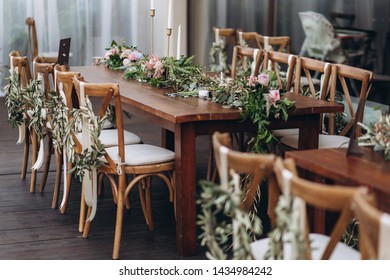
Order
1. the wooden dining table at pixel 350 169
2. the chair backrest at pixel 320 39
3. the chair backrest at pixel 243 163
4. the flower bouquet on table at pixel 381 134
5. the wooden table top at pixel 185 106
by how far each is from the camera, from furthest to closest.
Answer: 1. the chair backrest at pixel 320 39
2. the wooden table top at pixel 185 106
3. the flower bouquet on table at pixel 381 134
4. the wooden dining table at pixel 350 169
5. the chair backrest at pixel 243 163

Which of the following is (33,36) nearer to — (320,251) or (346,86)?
(346,86)

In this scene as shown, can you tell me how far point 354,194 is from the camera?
2031 mm

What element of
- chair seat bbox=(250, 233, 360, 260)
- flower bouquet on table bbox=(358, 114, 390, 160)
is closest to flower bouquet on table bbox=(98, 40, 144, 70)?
flower bouquet on table bbox=(358, 114, 390, 160)

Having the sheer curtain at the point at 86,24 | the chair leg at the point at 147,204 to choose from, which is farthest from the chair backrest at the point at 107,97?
the sheer curtain at the point at 86,24

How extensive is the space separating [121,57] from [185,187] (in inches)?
72.0

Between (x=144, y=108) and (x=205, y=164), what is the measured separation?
6.57 feet

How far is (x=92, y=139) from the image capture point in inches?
150

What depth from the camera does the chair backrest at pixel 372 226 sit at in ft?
6.23

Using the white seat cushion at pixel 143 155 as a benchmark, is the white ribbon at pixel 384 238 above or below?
above

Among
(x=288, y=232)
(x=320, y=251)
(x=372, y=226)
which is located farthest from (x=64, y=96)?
(x=372, y=226)

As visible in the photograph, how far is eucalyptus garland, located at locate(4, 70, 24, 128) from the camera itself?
4.92 meters

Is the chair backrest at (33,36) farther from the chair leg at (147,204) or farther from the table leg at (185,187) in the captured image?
the table leg at (185,187)
